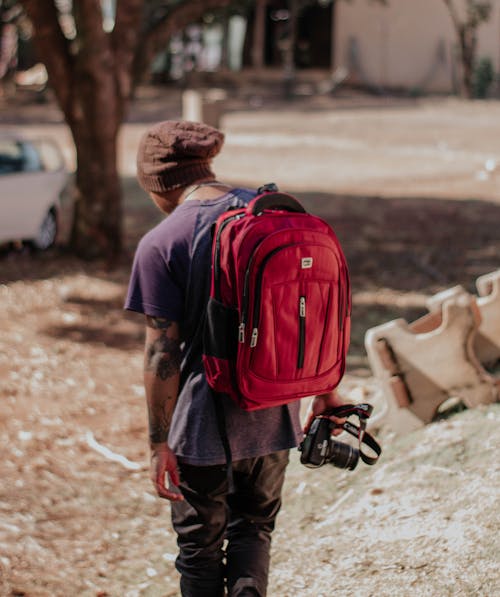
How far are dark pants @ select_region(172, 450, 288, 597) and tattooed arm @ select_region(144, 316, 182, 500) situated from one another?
0.07 m

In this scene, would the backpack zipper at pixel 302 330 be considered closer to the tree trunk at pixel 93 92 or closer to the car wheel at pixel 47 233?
the tree trunk at pixel 93 92

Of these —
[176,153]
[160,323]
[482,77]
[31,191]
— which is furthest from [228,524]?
[482,77]

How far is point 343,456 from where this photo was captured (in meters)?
3.22

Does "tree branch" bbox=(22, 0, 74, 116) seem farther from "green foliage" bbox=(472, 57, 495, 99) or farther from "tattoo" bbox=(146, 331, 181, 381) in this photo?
"green foliage" bbox=(472, 57, 495, 99)

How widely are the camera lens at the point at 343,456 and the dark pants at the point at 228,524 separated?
234mm

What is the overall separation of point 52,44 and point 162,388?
7.16 meters

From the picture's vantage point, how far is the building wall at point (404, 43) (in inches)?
1273

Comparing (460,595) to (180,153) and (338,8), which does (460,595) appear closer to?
(180,153)

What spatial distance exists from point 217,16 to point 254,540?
27991 millimetres

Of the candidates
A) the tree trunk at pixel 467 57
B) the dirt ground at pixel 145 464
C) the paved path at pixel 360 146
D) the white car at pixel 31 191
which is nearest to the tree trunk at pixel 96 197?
the dirt ground at pixel 145 464

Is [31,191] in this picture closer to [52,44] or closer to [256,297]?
[52,44]

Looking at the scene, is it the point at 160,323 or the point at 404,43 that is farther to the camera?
the point at 404,43

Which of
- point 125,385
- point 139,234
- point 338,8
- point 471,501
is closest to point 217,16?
point 338,8

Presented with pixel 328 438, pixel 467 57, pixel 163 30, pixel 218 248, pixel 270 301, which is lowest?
pixel 467 57
